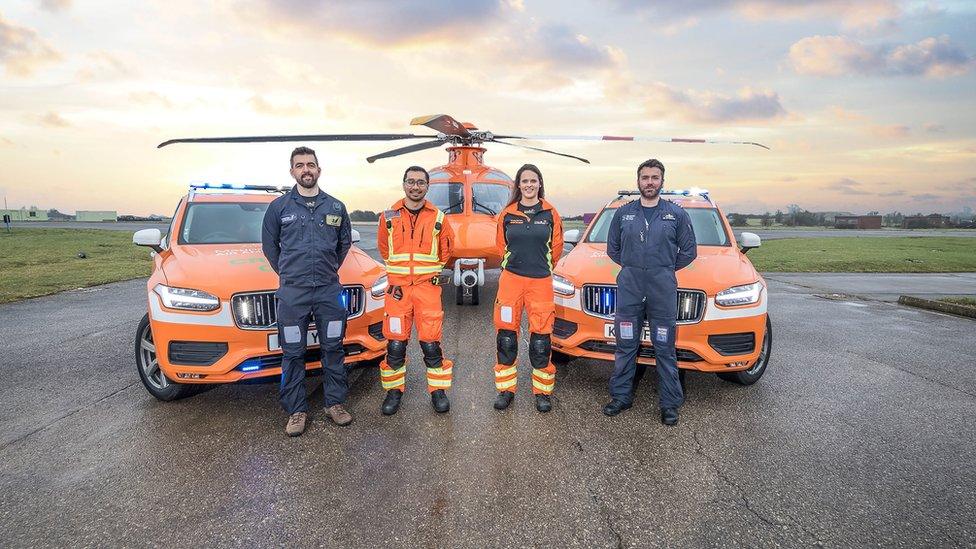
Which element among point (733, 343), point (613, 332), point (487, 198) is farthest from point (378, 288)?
point (487, 198)

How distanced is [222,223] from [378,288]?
2.04 metres

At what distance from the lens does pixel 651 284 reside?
4012 millimetres

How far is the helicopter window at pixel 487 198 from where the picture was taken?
29.9 feet

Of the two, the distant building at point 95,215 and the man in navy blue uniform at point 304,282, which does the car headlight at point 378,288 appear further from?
the distant building at point 95,215

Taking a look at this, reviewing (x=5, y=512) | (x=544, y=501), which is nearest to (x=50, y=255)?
(x=5, y=512)

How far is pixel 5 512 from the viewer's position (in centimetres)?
279

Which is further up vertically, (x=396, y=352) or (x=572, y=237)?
(x=572, y=237)

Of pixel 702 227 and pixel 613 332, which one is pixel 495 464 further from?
pixel 702 227

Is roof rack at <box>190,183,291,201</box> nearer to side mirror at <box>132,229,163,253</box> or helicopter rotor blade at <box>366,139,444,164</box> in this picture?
side mirror at <box>132,229,163,253</box>

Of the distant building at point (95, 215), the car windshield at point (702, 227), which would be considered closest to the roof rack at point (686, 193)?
the car windshield at point (702, 227)

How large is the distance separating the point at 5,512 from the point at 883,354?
26.2 feet

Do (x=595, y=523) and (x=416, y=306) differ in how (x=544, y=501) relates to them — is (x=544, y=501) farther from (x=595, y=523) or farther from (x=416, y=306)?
(x=416, y=306)

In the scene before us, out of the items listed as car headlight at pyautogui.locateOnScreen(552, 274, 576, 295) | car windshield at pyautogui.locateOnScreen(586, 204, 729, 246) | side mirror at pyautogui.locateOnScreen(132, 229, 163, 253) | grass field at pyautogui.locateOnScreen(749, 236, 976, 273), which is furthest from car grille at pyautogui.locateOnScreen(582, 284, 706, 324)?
grass field at pyautogui.locateOnScreen(749, 236, 976, 273)

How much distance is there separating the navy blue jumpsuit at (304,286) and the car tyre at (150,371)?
111cm
